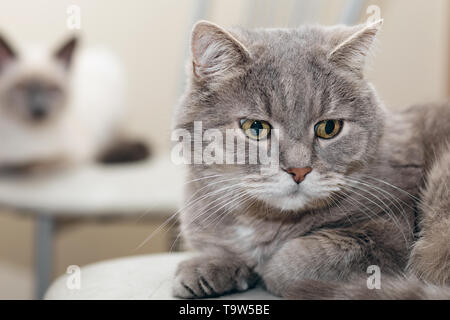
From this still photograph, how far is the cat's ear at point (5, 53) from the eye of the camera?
1996mm

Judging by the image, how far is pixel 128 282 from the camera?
977 millimetres

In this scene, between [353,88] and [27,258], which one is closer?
[353,88]

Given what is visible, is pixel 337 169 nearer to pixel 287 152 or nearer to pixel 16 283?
pixel 287 152

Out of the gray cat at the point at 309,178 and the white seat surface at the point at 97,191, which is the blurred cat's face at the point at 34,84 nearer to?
the white seat surface at the point at 97,191

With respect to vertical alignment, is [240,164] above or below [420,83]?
below

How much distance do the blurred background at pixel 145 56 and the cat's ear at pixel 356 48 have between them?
137cm

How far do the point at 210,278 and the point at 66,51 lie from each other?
5.11 feet

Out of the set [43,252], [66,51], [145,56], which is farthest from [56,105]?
[43,252]

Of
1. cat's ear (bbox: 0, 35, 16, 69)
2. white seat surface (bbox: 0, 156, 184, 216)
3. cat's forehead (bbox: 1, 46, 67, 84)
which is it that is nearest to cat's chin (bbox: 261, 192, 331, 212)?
white seat surface (bbox: 0, 156, 184, 216)

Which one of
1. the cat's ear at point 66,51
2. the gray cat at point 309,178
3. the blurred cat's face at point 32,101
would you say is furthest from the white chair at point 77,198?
the gray cat at point 309,178

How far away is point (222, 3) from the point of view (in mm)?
2342
